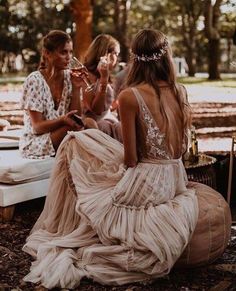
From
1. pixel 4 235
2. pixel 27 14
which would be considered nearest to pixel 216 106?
pixel 4 235

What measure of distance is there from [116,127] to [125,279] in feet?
7.23

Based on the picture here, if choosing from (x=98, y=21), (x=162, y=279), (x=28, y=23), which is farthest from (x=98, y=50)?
(x=28, y=23)

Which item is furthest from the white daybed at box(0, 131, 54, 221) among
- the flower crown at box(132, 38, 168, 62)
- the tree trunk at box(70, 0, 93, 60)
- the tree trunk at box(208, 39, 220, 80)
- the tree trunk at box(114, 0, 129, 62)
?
the tree trunk at box(114, 0, 129, 62)

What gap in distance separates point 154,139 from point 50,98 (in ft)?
5.79

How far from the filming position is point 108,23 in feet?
116

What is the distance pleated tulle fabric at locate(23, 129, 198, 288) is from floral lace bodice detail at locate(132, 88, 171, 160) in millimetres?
57

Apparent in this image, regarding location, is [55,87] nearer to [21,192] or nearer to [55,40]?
[55,40]

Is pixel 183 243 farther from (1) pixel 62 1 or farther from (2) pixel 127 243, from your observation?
(1) pixel 62 1

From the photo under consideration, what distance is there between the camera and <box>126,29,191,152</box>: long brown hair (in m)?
3.56

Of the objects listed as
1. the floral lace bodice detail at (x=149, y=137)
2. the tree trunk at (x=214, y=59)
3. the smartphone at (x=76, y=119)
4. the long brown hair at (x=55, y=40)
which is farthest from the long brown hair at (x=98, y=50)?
the tree trunk at (x=214, y=59)

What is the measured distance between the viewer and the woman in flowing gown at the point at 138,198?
3430 mm

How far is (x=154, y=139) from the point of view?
141 inches

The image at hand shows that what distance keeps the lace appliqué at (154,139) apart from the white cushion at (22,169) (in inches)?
59.7

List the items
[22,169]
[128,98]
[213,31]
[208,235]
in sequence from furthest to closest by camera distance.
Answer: [213,31], [22,169], [208,235], [128,98]
